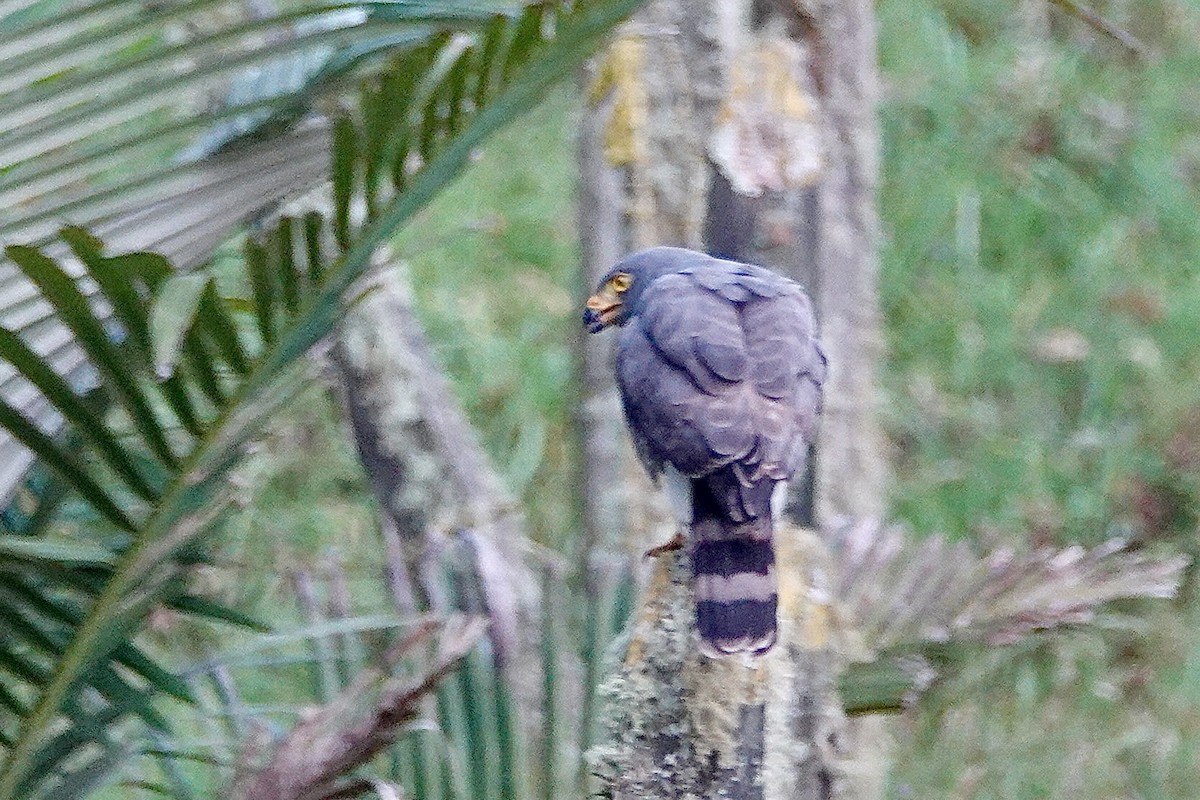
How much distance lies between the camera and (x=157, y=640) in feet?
12.6

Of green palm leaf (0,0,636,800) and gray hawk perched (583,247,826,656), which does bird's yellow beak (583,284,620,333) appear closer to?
gray hawk perched (583,247,826,656)

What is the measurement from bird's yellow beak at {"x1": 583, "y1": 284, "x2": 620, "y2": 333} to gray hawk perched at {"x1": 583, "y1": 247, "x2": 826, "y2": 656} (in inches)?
7.1

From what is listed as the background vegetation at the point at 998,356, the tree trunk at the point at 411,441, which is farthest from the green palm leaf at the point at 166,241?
the background vegetation at the point at 998,356

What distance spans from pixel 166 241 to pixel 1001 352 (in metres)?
3.77

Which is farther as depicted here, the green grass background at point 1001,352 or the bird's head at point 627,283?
the green grass background at point 1001,352

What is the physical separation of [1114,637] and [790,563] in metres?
2.56

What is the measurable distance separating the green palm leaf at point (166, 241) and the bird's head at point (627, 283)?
3.01 ft

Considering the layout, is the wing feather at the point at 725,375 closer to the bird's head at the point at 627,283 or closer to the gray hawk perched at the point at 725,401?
the gray hawk perched at the point at 725,401

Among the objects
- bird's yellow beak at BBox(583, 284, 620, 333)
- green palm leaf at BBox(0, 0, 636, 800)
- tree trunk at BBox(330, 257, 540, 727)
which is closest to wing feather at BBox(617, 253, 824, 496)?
bird's yellow beak at BBox(583, 284, 620, 333)

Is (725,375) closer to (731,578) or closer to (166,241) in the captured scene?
(731,578)

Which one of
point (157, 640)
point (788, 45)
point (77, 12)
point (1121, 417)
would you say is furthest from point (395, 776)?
point (1121, 417)

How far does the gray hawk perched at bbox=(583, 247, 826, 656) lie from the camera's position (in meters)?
1.91

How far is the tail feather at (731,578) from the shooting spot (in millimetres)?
1666

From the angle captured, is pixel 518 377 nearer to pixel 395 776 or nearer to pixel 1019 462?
pixel 1019 462
